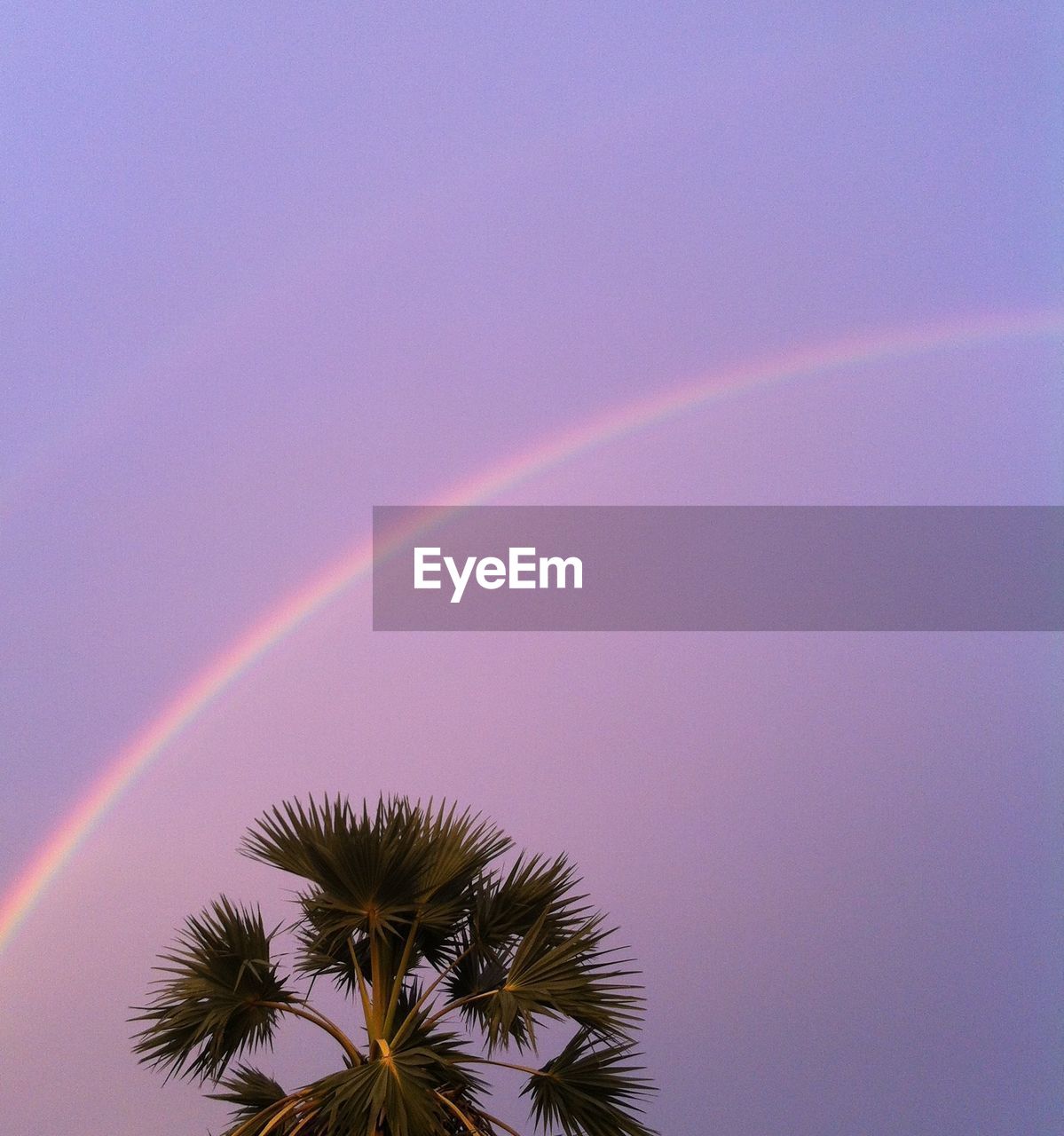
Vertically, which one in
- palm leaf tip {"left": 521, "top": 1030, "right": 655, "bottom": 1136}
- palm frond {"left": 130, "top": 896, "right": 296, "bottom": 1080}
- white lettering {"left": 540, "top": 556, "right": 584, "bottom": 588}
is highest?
white lettering {"left": 540, "top": 556, "right": 584, "bottom": 588}

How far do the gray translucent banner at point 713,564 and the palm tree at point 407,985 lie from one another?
3611 millimetres

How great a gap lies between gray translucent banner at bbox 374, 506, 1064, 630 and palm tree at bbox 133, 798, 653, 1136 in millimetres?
3611

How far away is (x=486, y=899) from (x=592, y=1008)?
2.10ft

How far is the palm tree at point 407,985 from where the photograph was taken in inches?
155

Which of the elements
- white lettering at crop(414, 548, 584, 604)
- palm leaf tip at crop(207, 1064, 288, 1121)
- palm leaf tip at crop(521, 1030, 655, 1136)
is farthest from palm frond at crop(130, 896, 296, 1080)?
white lettering at crop(414, 548, 584, 604)

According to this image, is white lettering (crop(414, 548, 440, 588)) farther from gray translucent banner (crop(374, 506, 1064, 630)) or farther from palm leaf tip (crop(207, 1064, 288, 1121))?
palm leaf tip (crop(207, 1064, 288, 1121))

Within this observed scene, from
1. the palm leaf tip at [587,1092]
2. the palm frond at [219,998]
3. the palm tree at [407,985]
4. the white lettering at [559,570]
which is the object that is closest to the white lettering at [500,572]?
the white lettering at [559,570]

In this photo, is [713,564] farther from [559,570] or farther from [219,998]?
[219,998]

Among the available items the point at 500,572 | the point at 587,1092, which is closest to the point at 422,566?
the point at 500,572

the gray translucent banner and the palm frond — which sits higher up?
the gray translucent banner

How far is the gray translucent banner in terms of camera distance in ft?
26.2

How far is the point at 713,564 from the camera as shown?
26.5ft

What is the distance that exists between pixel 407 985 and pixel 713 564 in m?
4.21

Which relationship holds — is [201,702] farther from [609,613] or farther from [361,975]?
[361,975]
